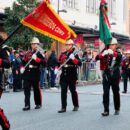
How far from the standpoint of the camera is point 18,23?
2583 centimetres

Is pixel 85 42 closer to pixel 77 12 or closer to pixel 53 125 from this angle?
pixel 77 12

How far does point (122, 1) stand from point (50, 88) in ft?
102

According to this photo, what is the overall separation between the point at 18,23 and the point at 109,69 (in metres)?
13.8

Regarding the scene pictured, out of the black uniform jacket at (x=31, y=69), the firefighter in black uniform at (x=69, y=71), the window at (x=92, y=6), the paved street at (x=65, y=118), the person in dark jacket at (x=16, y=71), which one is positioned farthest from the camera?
the window at (x=92, y=6)

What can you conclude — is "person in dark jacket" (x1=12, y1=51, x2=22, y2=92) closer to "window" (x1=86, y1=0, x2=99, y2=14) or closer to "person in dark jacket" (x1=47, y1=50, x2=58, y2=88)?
"person in dark jacket" (x1=47, y1=50, x2=58, y2=88)

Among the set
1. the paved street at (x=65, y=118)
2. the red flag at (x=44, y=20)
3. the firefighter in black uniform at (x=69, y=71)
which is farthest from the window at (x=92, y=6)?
the red flag at (x=44, y=20)

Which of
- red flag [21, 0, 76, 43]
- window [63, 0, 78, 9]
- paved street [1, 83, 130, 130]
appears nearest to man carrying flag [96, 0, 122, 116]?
paved street [1, 83, 130, 130]

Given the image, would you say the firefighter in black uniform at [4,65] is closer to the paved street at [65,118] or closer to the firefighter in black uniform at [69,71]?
the paved street at [65,118]

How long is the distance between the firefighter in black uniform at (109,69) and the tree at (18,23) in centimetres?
1288

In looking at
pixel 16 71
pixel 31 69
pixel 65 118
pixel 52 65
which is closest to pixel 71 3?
pixel 52 65

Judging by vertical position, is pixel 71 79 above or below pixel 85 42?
below

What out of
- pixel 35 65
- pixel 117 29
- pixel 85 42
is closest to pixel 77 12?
pixel 85 42

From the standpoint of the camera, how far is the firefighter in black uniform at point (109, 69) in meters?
12.4

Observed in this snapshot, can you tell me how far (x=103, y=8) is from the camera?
42.4 ft
